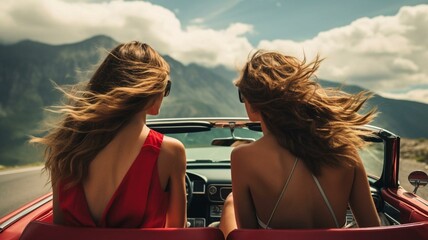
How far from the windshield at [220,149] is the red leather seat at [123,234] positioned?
1044 millimetres

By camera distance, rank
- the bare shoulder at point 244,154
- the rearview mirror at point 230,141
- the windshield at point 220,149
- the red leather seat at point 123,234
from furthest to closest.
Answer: the rearview mirror at point 230,141 → the windshield at point 220,149 → the bare shoulder at point 244,154 → the red leather seat at point 123,234

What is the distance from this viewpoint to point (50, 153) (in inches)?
83.5

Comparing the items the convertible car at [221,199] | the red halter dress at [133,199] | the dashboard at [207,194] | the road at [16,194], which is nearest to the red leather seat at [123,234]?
the convertible car at [221,199]

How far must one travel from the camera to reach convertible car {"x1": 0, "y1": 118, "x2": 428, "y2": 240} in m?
1.61

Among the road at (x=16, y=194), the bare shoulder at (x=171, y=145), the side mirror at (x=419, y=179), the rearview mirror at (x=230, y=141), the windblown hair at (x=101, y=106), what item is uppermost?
the windblown hair at (x=101, y=106)

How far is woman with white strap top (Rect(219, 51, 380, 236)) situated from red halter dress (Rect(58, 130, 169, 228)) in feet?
1.30

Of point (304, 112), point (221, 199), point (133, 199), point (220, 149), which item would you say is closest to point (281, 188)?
point (304, 112)

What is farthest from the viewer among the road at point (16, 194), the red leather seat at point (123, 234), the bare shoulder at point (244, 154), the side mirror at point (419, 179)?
the road at point (16, 194)

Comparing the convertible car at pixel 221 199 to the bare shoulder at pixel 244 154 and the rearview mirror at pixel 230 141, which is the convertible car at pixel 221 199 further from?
the bare shoulder at pixel 244 154

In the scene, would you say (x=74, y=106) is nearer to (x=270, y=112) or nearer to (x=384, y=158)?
(x=270, y=112)

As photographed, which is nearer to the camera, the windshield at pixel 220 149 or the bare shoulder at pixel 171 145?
the bare shoulder at pixel 171 145

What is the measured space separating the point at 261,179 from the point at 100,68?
3.23 feet

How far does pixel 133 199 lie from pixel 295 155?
786 millimetres

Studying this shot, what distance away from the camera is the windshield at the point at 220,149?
10.9ft
